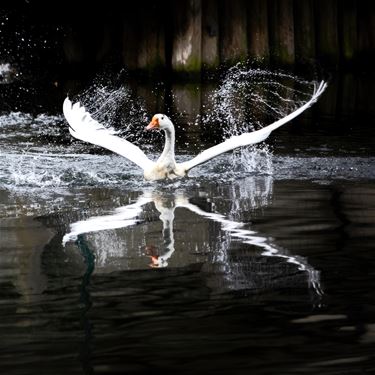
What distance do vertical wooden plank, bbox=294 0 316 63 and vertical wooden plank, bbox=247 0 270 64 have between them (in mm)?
924

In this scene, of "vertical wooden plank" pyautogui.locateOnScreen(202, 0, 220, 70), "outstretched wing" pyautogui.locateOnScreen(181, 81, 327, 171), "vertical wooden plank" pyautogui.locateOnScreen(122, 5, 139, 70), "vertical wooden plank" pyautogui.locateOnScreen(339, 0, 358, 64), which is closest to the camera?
"outstretched wing" pyautogui.locateOnScreen(181, 81, 327, 171)

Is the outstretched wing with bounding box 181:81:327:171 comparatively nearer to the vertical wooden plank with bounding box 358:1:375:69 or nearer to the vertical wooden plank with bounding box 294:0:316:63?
the vertical wooden plank with bounding box 294:0:316:63

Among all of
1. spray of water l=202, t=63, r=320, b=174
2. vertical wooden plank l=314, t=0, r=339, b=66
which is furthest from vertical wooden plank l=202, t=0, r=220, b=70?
vertical wooden plank l=314, t=0, r=339, b=66

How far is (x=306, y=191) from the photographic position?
11617 mm

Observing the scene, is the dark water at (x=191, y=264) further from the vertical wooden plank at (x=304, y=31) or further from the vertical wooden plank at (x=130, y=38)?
the vertical wooden plank at (x=304, y=31)

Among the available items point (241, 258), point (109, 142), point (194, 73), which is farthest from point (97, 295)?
point (194, 73)

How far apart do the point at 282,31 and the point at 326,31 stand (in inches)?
44.4

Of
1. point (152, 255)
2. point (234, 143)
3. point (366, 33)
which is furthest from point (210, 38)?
point (152, 255)

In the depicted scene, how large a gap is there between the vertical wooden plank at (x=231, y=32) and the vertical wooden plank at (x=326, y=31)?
1.93 m

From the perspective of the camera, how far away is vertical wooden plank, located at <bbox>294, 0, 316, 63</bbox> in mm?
24219

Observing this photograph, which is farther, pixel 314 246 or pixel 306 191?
pixel 306 191

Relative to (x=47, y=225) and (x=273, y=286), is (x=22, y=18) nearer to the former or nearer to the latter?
(x=47, y=225)

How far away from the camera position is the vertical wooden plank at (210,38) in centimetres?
2303

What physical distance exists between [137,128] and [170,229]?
7195 mm
